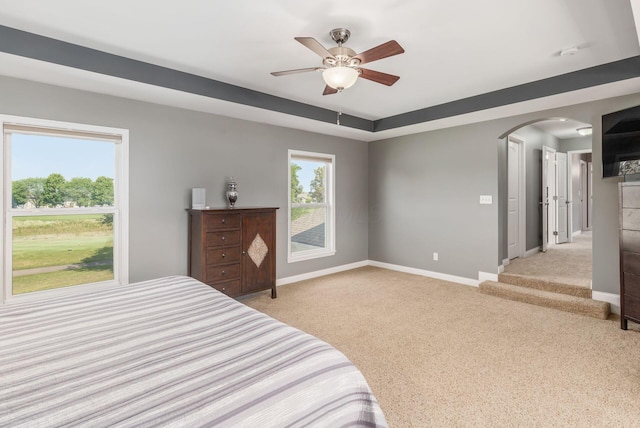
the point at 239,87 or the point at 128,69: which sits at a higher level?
the point at 239,87

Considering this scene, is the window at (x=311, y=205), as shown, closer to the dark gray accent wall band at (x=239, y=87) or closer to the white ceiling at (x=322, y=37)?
the dark gray accent wall band at (x=239, y=87)

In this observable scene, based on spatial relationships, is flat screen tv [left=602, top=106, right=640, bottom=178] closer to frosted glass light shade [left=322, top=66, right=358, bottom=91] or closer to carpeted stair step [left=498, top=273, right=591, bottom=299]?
carpeted stair step [left=498, top=273, right=591, bottom=299]

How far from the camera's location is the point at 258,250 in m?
3.96

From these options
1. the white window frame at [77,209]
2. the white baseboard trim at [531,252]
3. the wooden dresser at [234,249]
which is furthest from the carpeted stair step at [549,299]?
the white window frame at [77,209]

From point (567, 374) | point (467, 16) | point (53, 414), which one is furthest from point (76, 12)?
point (567, 374)

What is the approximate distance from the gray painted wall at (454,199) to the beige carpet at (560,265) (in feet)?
1.62

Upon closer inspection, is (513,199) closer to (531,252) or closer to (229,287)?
(531,252)

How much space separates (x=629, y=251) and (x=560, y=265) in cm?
205

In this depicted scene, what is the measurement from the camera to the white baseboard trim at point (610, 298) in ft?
11.2

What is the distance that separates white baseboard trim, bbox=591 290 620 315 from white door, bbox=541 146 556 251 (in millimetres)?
2647

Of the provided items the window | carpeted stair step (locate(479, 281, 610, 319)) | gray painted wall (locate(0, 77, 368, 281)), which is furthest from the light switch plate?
gray painted wall (locate(0, 77, 368, 281))

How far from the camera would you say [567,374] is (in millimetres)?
2301

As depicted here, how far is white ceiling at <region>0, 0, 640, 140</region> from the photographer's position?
84.8 inches

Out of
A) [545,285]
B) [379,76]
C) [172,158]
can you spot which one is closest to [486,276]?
[545,285]
